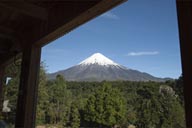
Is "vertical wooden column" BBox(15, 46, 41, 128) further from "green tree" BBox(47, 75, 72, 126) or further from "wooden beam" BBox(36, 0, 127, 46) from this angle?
"green tree" BBox(47, 75, 72, 126)

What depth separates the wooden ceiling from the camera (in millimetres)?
1125

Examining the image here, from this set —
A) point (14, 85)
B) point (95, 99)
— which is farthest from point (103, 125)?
point (14, 85)

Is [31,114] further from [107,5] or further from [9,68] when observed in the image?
[9,68]

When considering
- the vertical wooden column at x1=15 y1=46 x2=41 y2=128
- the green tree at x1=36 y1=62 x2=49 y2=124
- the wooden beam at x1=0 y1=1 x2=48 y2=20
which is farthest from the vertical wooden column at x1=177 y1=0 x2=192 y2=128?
the green tree at x1=36 y1=62 x2=49 y2=124

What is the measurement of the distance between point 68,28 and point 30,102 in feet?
2.22

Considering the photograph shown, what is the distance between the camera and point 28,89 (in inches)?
62.9

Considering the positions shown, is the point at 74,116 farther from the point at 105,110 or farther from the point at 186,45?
the point at 186,45

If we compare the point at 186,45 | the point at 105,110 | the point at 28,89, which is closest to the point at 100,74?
the point at 105,110

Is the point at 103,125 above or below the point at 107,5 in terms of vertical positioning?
below

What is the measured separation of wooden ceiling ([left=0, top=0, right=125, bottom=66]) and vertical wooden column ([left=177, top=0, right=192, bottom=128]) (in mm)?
412

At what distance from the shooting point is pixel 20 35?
1.89m

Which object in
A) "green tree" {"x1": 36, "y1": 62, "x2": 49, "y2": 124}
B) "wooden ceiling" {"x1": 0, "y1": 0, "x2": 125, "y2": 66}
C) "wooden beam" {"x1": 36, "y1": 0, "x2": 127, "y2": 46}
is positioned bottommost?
"green tree" {"x1": 36, "y1": 62, "x2": 49, "y2": 124}

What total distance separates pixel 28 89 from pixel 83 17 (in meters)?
0.79

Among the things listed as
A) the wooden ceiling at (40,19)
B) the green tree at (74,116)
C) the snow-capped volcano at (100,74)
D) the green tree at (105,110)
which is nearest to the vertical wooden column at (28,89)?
the wooden ceiling at (40,19)
